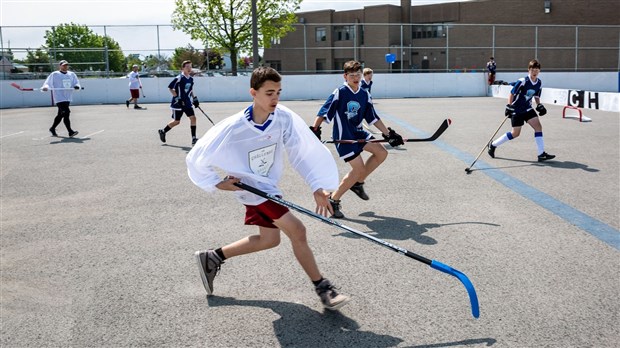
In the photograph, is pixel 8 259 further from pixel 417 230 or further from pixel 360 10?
pixel 360 10

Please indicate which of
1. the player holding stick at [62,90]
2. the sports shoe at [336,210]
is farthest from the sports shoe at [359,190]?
the player holding stick at [62,90]

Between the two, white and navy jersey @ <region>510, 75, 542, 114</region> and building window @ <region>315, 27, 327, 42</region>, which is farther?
building window @ <region>315, 27, 327, 42</region>

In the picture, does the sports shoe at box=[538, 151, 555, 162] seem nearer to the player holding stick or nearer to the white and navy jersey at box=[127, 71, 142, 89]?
the player holding stick

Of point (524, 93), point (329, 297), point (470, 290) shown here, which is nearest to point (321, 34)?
point (524, 93)

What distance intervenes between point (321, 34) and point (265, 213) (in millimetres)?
58642

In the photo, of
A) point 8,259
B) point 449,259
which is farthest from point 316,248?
point 8,259

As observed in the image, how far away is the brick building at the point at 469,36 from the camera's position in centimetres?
4400

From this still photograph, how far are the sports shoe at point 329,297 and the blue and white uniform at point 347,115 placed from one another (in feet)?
10.2

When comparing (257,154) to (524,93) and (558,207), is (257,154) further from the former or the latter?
(524,93)

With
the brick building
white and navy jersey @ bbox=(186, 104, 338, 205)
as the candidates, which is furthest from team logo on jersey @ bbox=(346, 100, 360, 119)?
the brick building

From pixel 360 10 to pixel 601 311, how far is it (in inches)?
2446

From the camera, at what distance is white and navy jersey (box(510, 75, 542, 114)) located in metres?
10.2

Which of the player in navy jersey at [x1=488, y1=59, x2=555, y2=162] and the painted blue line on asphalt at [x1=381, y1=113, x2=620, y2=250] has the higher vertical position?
the player in navy jersey at [x1=488, y1=59, x2=555, y2=162]

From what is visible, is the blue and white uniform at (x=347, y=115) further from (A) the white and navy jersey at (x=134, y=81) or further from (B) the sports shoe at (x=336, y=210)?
(A) the white and navy jersey at (x=134, y=81)
